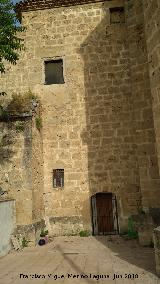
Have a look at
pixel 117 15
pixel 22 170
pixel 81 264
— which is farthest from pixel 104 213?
pixel 117 15

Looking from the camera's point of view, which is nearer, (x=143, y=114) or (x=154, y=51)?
(x=154, y=51)

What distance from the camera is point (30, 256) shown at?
24.2ft

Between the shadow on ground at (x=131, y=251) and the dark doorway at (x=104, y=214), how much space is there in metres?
0.54

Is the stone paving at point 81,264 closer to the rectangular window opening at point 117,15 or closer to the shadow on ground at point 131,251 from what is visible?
the shadow on ground at point 131,251

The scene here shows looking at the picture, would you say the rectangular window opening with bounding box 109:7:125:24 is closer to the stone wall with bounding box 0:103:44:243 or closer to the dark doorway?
the stone wall with bounding box 0:103:44:243

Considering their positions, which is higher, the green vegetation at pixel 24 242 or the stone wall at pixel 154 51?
the stone wall at pixel 154 51

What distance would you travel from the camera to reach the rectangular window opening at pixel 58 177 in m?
10.5

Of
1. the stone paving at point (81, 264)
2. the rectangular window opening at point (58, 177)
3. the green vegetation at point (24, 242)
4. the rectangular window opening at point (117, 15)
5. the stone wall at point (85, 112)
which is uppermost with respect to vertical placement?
the rectangular window opening at point (117, 15)

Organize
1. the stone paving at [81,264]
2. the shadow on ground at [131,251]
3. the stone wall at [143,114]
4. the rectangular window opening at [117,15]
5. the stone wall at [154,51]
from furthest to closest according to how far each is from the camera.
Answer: the rectangular window opening at [117,15], the stone wall at [143,114], the stone wall at [154,51], the shadow on ground at [131,251], the stone paving at [81,264]

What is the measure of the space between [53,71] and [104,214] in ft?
19.2

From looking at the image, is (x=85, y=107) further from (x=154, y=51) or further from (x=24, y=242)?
(x=24, y=242)

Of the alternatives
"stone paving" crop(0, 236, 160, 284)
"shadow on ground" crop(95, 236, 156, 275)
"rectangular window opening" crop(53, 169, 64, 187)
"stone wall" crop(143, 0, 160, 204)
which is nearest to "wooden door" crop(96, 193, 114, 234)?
"shadow on ground" crop(95, 236, 156, 275)

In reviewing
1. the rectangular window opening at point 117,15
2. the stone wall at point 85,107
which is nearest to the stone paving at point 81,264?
the stone wall at point 85,107

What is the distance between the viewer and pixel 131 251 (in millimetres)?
7461
